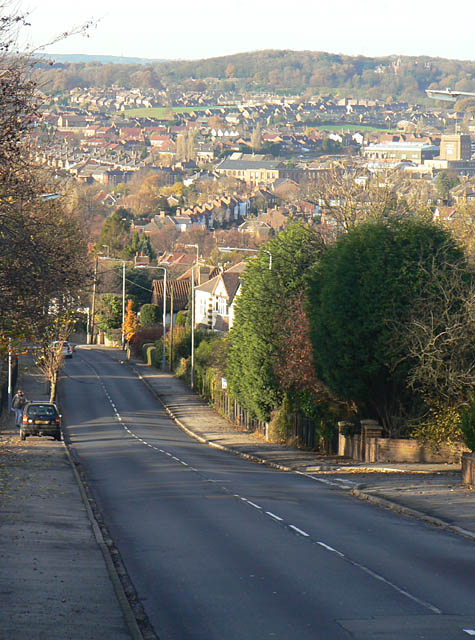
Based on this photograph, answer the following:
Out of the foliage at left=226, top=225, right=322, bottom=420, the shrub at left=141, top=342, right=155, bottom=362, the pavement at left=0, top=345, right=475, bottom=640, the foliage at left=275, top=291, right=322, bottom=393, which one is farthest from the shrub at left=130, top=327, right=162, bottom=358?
the foliage at left=275, top=291, right=322, bottom=393

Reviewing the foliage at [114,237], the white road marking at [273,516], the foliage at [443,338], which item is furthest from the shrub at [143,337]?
the white road marking at [273,516]

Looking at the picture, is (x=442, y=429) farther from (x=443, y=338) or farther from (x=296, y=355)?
(x=296, y=355)

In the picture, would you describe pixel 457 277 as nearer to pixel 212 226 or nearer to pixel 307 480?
pixel 307 480

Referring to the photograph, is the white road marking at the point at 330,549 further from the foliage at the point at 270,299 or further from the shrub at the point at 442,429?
the foliage at the point at 270,299

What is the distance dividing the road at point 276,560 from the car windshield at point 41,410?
10610 millimetres

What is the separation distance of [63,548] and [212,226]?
181945 mm

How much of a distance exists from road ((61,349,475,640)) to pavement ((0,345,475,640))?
0.46 m

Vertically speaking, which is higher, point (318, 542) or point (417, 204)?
point (417, 204)

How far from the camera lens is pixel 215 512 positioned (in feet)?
65.6

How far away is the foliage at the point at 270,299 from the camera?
44.9 meters

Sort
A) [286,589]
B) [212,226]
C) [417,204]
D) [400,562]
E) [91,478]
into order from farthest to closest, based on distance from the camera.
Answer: [212,226] < [417,204] < [91,478] < [400,562] < [286,589]

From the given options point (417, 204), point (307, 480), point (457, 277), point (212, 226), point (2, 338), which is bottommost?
point (307, 480)

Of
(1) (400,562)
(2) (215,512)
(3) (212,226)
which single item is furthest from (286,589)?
(3) (212,226)

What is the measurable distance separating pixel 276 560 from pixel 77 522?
4809 millimetres
